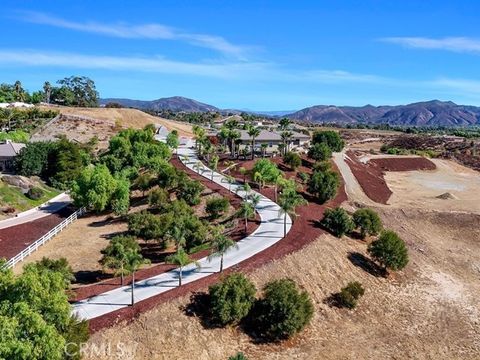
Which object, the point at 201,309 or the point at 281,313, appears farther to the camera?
the point at 201,309

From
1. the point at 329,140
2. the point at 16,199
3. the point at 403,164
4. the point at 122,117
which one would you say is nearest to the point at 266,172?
the point at 16,199

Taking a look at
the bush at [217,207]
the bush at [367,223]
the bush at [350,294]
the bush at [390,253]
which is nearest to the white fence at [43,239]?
the bush at [217,207]

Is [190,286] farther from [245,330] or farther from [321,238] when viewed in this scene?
[321,238]

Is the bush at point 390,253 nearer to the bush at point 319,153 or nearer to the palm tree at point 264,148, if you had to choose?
the palm tree at point 264,148

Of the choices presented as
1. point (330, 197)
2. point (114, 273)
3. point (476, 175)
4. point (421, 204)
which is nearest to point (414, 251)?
point (330, 197)

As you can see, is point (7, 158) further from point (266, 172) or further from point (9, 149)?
point (266, 172)

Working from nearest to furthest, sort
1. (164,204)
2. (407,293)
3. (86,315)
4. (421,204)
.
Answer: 1. (86,315)
2. (407,293)
3. (164,204)
4. (421,204)
